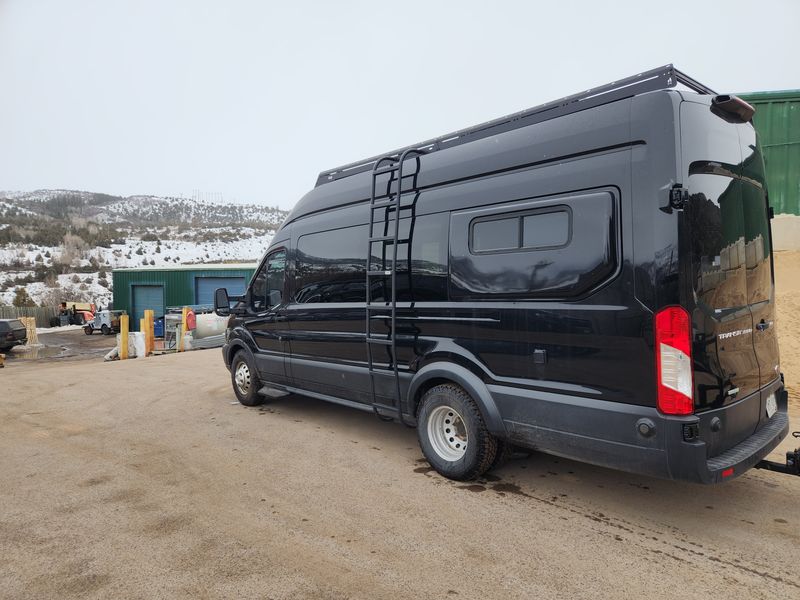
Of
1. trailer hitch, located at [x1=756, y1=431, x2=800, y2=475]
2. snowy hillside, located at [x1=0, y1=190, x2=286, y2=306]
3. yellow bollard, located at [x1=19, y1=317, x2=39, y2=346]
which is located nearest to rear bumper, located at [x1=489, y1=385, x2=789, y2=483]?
trailer hitch, located at [x1=756, y1=431, x2=800, y2=475]

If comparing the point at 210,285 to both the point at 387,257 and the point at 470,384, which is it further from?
the point at 470,384

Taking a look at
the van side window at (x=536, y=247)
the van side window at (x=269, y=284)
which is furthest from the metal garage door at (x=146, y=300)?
the van side window at (x=536, y=247)

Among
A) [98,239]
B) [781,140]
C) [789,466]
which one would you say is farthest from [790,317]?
[98,239]

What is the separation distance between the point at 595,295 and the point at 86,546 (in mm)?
3676

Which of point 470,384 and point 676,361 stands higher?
point 676,361

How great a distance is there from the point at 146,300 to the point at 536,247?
30.2m

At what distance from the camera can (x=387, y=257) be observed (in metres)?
5.01

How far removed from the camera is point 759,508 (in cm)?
387

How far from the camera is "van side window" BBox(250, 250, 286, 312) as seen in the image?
658 centimetres

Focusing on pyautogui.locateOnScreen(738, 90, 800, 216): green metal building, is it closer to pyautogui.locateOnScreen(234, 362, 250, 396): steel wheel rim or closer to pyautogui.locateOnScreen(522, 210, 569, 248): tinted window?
pyautogui.locateOnScreen(522, 210, 569, 248): tinted window

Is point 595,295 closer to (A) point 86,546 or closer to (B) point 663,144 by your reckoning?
(B) point 663,144

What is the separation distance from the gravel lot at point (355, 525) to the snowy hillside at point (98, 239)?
147 feet

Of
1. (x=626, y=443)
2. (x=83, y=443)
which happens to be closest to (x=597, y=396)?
(x=626, y=443)

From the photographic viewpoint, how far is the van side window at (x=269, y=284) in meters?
6.58
